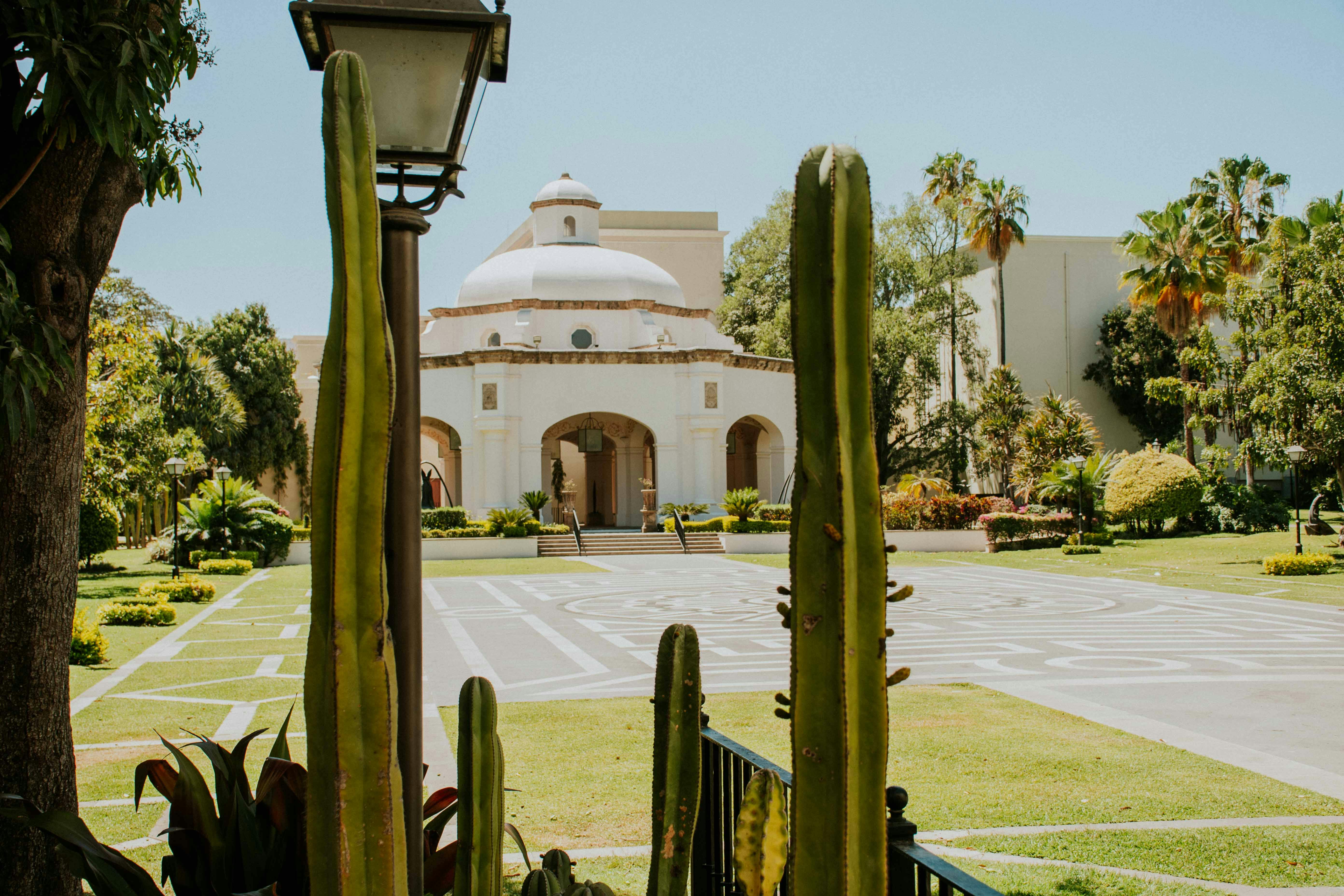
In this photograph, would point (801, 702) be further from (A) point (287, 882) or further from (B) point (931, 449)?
(B) point (931, 449)

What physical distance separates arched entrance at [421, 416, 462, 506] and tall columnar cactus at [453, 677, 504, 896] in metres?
29.3

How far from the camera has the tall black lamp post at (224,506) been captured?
24.1m

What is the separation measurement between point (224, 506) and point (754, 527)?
13290 millimetres

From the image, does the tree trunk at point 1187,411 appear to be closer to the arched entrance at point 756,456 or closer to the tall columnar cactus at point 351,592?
the arched entrance at point 756,456

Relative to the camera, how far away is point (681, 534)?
27.9m

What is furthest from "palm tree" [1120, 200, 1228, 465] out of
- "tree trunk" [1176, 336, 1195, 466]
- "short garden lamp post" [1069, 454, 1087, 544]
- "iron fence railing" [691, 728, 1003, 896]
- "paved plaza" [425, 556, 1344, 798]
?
"iron fence railing" [691, 728, 1003, 896]

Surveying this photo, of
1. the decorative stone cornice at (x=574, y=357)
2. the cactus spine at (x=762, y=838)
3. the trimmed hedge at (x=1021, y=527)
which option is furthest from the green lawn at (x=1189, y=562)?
the cactus spine at (x=762, y=838)

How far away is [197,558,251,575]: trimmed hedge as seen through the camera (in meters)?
21.8

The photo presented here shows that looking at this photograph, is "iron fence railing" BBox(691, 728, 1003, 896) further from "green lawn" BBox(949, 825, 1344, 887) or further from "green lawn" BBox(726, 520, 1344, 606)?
"green lawn" BBox(726, 520, 1344, 606)

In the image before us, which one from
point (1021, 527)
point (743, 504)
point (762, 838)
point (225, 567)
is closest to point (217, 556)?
point (225, 567)

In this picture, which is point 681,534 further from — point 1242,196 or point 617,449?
point 1242,196

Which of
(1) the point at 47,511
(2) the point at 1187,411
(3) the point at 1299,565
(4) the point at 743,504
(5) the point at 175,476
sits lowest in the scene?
(3) the point at 1299,565

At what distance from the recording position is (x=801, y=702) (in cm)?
178

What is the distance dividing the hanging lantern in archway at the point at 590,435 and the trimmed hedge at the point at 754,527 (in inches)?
309
